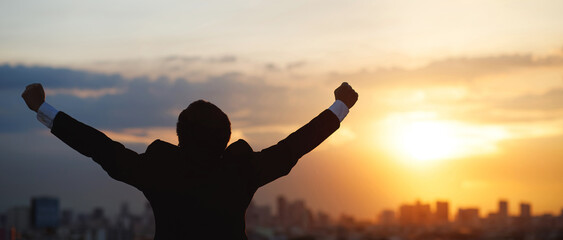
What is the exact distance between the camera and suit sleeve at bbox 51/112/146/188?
6.27 metres

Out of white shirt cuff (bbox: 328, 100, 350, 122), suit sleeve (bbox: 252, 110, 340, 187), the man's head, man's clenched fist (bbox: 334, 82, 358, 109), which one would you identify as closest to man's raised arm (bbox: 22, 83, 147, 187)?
the man's head

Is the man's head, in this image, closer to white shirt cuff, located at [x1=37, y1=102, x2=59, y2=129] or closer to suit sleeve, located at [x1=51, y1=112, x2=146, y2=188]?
suit sleeve, located at [x1=51, y1=112, x2=146, y2=188]

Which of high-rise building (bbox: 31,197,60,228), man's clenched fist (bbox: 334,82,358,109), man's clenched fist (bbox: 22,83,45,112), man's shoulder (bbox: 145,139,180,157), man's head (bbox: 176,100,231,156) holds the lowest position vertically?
man's shoulder (bbox: 145,139,180,157)

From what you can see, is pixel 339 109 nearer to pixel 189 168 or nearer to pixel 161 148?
pixel 189 168

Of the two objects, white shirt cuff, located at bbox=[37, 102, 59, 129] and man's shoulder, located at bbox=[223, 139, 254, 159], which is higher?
white shirt cuff, located at bbox=[37, 102, 59, 129]

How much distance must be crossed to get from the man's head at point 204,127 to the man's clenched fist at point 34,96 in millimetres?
1117

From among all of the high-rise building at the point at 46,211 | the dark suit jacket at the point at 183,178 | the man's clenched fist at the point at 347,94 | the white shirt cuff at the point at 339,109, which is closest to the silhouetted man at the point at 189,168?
the dark suit jacket at the point at 183,178

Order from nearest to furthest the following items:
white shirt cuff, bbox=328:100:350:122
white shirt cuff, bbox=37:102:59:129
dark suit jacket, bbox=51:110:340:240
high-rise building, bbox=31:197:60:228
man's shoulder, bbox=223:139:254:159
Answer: dark suit jacket, bbox=51:110:340:240
man's shoulder, bbox=223:139:254:159
white shirt cuff, bbox=37:102:59:129
white shirt cuff, bbox=328:100:350:122
high-rise building, bbox=31:197:60:228

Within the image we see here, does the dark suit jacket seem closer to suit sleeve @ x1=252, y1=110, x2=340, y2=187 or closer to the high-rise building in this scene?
suit sleeve @ x1=252, y1=110, x2=340, y2=187

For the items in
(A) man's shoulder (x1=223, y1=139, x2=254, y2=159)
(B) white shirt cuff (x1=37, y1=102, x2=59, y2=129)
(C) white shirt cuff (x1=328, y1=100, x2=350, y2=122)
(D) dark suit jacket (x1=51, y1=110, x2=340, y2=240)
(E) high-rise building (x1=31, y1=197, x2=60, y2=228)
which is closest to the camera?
(D) dark suit jacket (x1=51, y1=110, x2=340, y2=240)

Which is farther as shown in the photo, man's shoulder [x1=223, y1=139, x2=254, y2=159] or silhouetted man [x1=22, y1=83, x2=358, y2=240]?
man's shoulder [x1=223, y1=139, x2=254, y2=159]

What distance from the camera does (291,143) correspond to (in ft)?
21.9

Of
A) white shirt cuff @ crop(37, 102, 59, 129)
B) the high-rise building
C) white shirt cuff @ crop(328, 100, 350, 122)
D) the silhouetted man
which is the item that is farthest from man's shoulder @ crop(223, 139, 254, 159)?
the high-rise building

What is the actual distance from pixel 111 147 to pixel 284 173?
136cm
